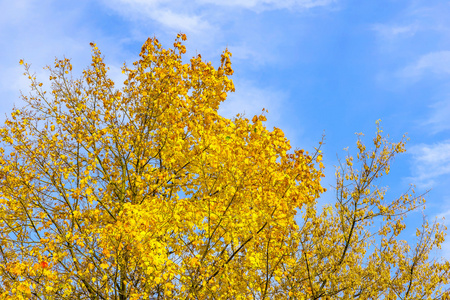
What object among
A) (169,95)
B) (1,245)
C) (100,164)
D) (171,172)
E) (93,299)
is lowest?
(93,299)

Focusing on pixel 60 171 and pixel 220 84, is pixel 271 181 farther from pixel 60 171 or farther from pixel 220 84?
pixel 60 171

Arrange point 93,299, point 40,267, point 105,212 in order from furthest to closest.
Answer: point 105,212
point 93,299
point 40,267

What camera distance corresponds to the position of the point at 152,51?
12.7 metres

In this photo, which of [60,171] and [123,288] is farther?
[60,171]

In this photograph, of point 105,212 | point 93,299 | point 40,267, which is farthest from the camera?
point 105,212

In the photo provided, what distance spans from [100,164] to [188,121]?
2979 millimetres

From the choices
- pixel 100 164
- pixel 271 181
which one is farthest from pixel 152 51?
pixel 271 181

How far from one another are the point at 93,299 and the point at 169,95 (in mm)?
5690

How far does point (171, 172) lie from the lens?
11.6 m

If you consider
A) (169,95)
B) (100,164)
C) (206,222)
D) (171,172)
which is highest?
(169,95)

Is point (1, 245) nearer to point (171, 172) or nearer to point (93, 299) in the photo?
point (93, 299)

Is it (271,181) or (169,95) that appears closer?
(271,181)

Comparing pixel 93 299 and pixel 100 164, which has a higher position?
pixel 100 164

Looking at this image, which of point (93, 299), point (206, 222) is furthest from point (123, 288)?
point (206, 222)
